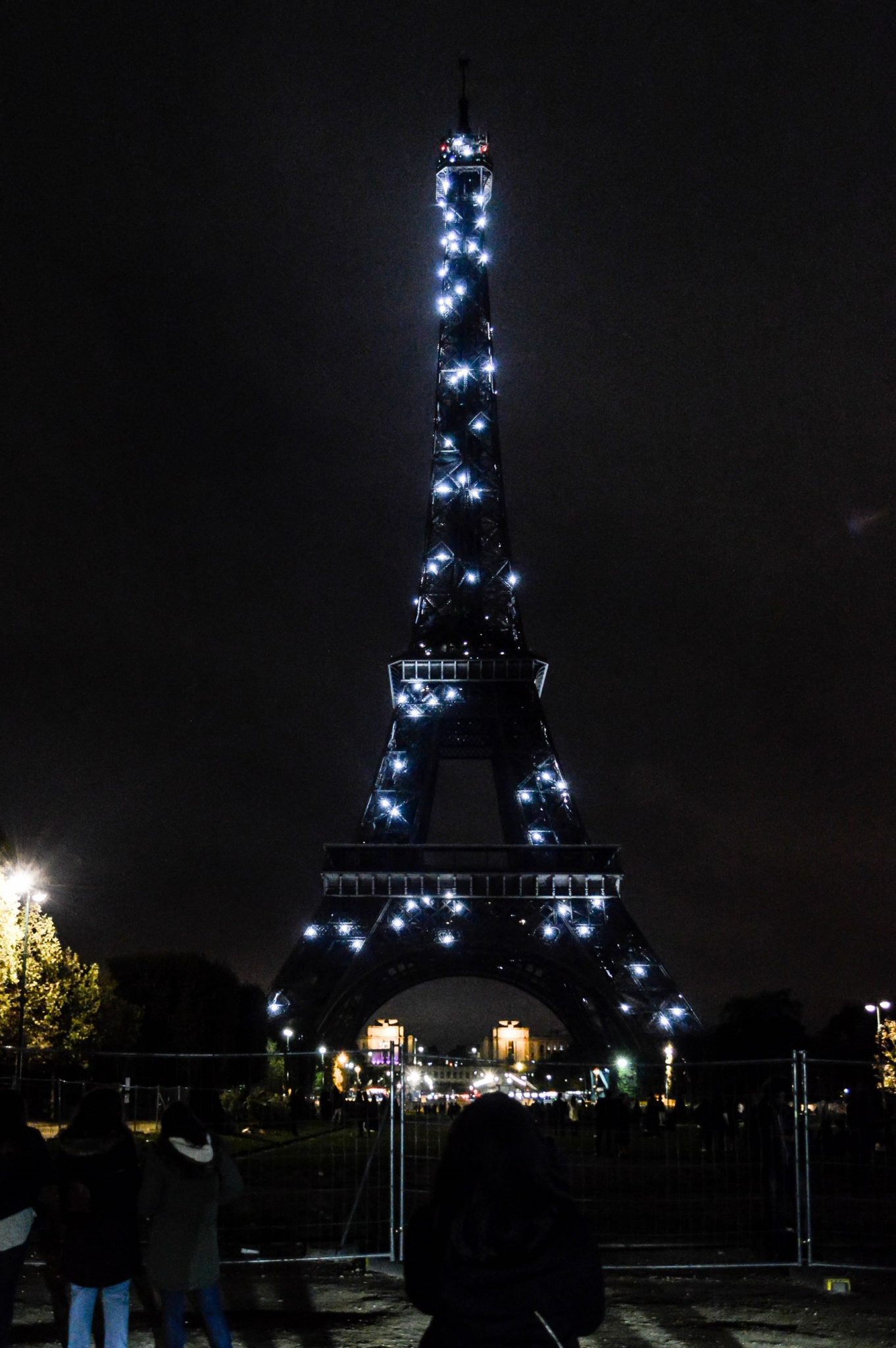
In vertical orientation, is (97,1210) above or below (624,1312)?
above

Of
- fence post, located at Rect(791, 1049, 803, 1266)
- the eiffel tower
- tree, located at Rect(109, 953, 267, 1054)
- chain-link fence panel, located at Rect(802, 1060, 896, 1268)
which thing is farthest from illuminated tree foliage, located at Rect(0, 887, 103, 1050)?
fence post, located at Rect(791, 1049, 803, 1266)

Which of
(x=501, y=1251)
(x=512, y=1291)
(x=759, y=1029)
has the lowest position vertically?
(x=759, y=1029)

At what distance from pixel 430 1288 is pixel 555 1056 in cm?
19671

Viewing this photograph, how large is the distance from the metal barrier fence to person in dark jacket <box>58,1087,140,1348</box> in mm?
3184

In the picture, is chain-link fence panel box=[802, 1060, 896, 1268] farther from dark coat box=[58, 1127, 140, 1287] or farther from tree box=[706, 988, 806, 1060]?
tree box=[706, 988, 806, 1060]

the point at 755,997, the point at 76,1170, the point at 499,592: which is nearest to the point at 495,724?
the point at 499,592

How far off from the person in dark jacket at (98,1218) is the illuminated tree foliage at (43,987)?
34.3m

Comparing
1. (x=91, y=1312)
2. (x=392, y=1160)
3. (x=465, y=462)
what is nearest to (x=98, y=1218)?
(x=91, y=1312)

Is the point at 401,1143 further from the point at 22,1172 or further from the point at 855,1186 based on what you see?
the point at 855,1186

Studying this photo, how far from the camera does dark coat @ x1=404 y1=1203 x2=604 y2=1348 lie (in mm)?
4566

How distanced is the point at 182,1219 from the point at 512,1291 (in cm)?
392

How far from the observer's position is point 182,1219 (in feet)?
26.0

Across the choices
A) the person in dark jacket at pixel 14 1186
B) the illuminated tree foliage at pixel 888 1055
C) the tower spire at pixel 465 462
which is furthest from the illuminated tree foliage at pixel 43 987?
the person in dark jacket at pixel 14 1186

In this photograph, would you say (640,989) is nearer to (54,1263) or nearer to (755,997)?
(54,1263)
